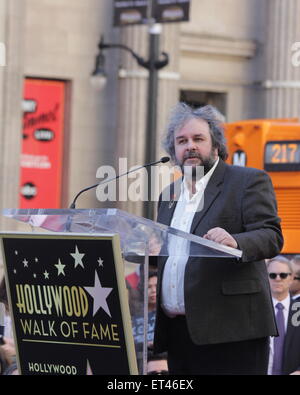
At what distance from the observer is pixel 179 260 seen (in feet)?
14.9

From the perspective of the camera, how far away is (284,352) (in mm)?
7312

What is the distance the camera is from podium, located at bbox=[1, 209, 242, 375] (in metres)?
4.17

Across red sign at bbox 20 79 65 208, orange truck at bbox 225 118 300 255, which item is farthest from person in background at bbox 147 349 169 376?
red sign at bbox 20 79 65 208

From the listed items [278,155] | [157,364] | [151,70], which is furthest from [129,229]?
[151,70]

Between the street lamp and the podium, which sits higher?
the street lamp

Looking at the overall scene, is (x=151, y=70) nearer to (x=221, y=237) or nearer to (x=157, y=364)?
(x=157, y=364)

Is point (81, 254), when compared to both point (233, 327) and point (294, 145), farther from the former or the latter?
point (294, 145)

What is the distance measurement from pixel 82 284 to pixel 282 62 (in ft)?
49.6

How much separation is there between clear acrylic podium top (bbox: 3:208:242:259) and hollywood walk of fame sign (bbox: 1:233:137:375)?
10cm

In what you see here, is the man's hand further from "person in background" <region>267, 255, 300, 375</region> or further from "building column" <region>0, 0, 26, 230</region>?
"building column" <region>0, 0, 26, 230</region>

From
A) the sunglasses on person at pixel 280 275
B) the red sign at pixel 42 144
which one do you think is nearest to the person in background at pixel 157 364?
the sunglasses on person at pixel 280 275

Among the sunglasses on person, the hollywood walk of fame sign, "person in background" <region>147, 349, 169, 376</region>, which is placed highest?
the hollywood walk of fame sign
